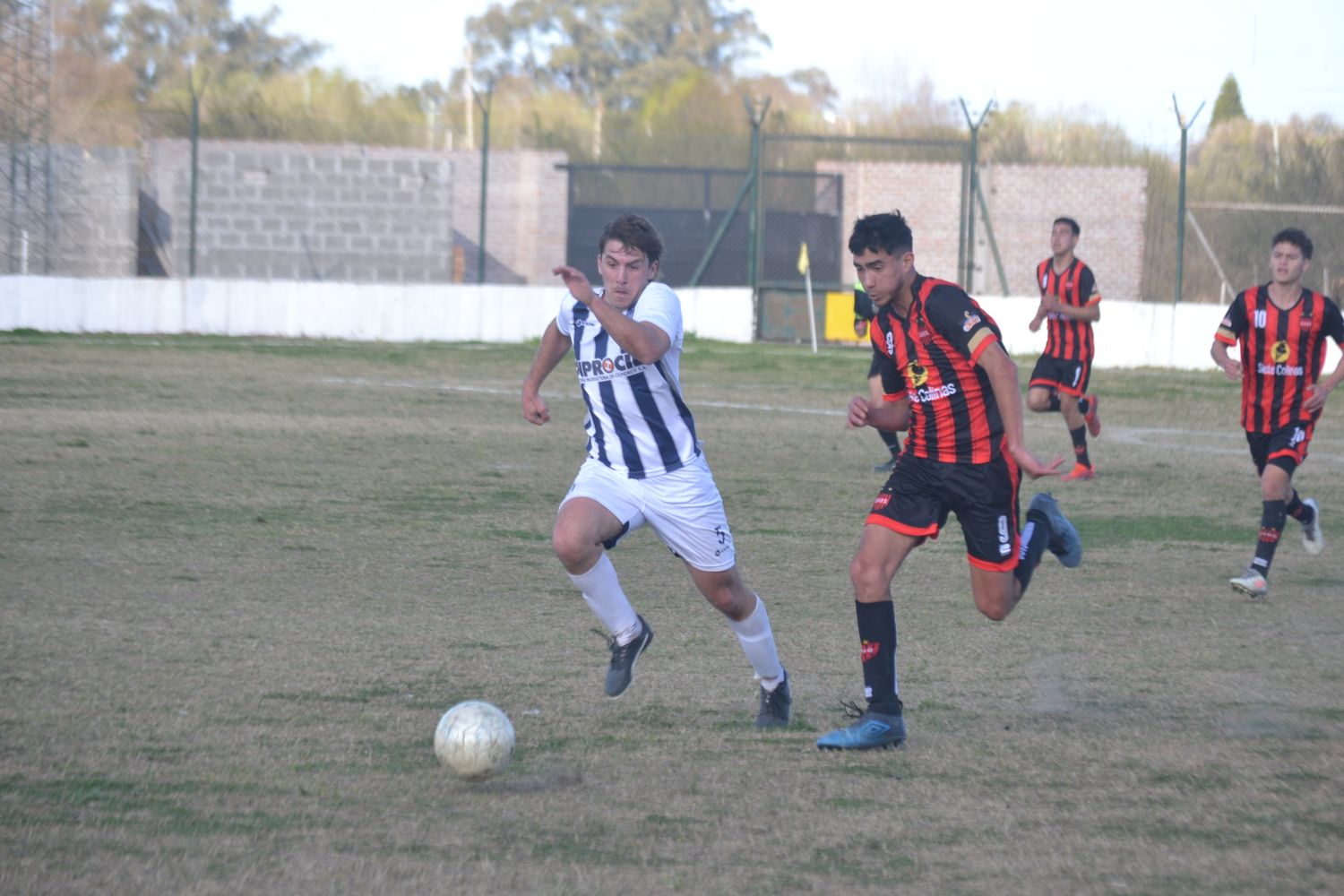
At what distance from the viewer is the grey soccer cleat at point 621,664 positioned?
5453mm

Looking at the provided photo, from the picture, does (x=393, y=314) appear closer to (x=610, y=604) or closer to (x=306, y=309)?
(x=306, y=309)

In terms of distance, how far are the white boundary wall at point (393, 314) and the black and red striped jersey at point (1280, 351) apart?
15.9 m

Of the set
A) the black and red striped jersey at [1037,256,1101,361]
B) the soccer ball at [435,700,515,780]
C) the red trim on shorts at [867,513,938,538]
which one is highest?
the black and red striped jersey at [1037,256,1101,361]

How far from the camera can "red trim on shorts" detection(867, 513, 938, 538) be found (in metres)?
5.35

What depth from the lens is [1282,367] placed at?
8.27 meters

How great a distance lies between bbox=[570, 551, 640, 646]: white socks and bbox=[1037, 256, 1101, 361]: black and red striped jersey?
789cm

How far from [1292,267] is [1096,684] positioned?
3.28 meters

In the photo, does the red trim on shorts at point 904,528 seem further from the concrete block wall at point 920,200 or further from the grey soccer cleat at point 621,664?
the concrete block wall at point 920,200

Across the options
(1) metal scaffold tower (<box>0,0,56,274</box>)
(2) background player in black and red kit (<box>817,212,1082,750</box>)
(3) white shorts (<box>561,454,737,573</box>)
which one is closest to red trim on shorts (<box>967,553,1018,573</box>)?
(2) background player in black and red kit (<box>817,212,1082,750</box>)

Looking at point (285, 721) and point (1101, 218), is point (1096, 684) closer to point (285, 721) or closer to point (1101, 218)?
point (285, 721)

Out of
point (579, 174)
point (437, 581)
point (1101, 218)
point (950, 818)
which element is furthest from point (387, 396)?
point (1101, 218)

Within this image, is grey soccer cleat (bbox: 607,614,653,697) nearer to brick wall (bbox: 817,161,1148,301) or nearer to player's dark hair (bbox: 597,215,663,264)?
Result: player's dark hair (bbox: 597,215,663,264)

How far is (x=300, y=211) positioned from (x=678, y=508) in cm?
2773

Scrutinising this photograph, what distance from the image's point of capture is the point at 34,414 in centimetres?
1428
